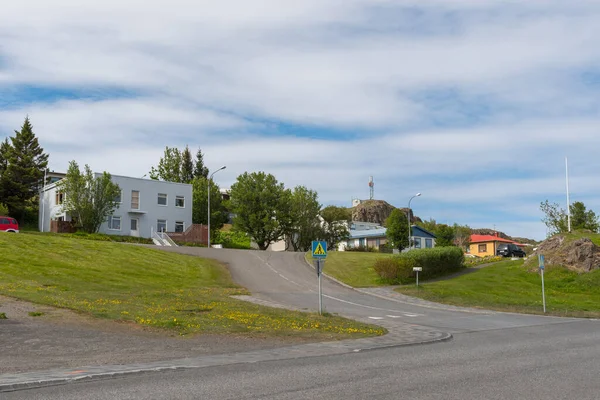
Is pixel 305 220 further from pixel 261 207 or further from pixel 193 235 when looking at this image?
pixel 193 235

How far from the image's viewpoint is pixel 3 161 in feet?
273

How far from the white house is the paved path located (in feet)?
62.9

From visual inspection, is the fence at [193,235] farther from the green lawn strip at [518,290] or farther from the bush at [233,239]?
the green lawn strip at [518,290]

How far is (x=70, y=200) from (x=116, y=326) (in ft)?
155

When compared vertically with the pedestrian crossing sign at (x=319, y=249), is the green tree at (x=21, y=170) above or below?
above

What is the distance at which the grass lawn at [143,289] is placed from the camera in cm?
1852

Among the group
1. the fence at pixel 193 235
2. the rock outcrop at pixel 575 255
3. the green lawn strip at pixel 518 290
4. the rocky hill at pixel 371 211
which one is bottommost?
the green lawn strip at pixel 518 290

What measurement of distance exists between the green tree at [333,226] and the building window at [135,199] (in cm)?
2278

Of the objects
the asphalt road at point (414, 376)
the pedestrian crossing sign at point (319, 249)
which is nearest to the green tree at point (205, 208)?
the pedestrian crossing sign at point (319, 249)

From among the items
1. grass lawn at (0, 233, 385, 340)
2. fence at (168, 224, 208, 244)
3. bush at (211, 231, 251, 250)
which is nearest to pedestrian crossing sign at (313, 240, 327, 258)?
grass lawn at (0, 233, 385, 340)

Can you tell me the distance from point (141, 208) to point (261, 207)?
13.4 meters

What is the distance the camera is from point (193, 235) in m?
67.5

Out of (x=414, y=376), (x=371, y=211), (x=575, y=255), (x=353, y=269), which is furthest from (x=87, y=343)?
(x=371, y=211)

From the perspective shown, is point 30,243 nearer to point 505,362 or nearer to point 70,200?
point 70,200
